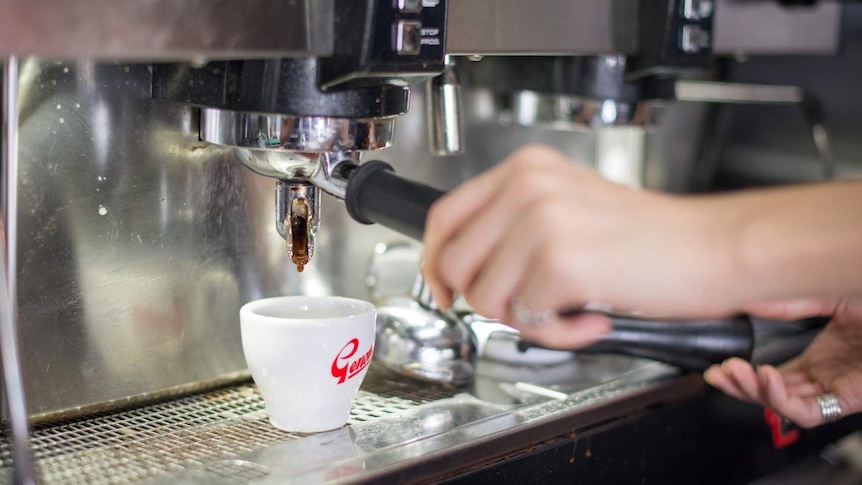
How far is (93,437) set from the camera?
77 centimetres

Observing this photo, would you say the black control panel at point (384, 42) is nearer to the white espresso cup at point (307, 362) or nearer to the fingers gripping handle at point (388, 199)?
the fingers gripping handle at point (388, 199)

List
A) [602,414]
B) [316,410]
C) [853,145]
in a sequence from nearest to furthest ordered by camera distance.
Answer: [316,410]
[602,414]
[853,145]

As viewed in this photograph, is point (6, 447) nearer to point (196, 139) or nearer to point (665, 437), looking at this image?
point (196, 139)

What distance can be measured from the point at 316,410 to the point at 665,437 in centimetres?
35

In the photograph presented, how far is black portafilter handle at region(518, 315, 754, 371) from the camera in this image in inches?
34.4

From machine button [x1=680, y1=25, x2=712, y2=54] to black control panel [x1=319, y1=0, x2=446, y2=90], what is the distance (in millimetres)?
372

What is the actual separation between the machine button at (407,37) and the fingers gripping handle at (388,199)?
8 centimetres

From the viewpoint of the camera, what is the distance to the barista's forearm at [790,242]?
0.53 m

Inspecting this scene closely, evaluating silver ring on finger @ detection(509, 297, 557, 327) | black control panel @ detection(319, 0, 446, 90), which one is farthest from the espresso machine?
silver ring on finger @ detection(509, 297, 557, 327)

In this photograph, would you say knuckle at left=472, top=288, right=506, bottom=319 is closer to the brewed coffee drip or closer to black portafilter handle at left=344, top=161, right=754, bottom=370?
black portafilter handle at left=344, top=161, right=754, bottom=370

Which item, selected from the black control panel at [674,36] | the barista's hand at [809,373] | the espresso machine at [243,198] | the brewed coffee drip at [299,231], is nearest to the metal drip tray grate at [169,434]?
the espresso machine at [243,198]

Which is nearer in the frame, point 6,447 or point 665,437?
point 6,447

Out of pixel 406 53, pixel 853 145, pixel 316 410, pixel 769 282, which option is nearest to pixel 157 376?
pixel 316 410

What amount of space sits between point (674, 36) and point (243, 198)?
438mm
